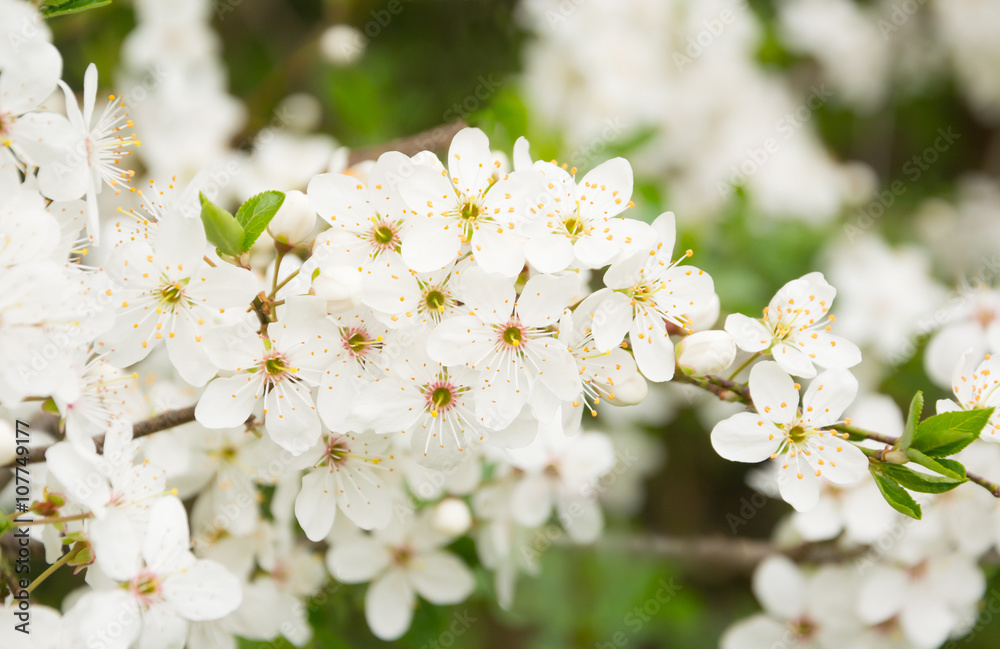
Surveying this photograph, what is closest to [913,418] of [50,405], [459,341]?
[459,341]

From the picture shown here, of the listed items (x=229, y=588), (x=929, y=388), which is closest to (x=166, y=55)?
(x=229, y=588)

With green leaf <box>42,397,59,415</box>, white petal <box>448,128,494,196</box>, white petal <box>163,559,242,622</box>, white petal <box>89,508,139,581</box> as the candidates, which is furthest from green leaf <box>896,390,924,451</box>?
green leaf <box>42,397,59,415</box>

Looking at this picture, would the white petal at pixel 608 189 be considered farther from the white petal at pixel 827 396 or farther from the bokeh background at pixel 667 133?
the bokeh background at pixel 667 133

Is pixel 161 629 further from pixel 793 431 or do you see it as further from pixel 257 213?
pixel 793 431

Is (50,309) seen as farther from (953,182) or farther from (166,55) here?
(953,182)

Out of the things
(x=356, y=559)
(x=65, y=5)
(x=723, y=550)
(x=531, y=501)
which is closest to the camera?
(x=65, y=5)

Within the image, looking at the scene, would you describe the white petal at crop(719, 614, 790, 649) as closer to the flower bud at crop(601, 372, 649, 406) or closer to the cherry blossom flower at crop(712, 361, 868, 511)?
the cherry blossom flower at crop(712, 361, 868, 511)

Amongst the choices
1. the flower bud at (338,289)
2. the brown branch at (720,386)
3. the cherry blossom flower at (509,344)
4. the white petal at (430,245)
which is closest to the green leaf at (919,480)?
the brown branch at (720,386)
